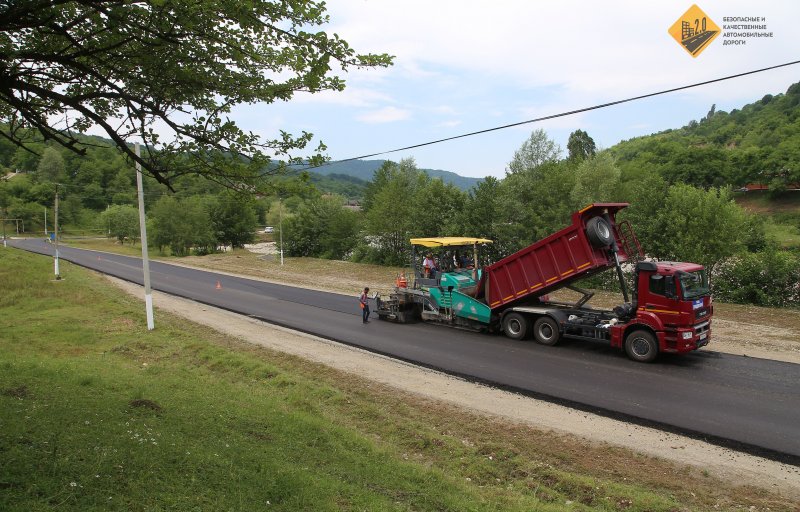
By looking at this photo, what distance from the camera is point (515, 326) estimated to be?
561 inches

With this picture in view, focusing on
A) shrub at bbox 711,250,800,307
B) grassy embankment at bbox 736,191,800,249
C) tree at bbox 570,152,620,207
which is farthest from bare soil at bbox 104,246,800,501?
grassy embankment at bbox 736,191,800,249

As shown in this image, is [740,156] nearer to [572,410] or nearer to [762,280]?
[762,280]

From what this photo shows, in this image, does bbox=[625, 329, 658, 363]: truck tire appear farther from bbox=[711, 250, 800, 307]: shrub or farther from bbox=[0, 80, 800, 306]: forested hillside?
bbox=[711, 250, 800, 307]: shrub

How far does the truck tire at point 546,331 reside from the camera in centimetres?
1325

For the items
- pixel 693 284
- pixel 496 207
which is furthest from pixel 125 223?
pixel 693 284

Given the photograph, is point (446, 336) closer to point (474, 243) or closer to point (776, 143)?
point (474, 243)

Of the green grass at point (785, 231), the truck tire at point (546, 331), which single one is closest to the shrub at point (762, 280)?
→ the truck tire at point (546, 331)

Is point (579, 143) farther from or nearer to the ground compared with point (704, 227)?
farther from the ground

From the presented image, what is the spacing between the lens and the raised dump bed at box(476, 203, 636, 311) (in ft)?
40.2

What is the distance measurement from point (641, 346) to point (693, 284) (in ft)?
5.94

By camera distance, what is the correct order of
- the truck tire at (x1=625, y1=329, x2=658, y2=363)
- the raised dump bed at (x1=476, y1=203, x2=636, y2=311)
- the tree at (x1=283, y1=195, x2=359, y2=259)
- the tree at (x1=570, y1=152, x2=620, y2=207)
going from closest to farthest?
the truck tire at (x1=625, y1=329, x2=658, y2=363), the raised dump bed at (x1=476, y1=203, x2=636, y2=311), the tree at (x1=570, y1=152, x2=620, y2=207), the tree at (x1=283, y1=195, x2=359, y2=259)

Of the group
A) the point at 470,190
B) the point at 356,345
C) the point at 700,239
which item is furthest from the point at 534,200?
the point at 356,345

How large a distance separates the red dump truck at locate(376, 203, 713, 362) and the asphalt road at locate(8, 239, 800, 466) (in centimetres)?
49

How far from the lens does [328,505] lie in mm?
4844
